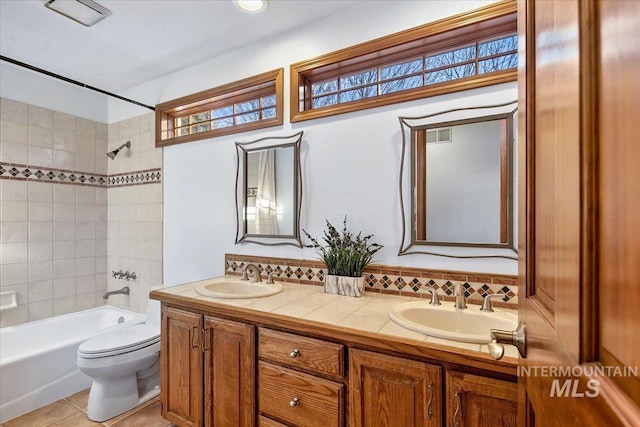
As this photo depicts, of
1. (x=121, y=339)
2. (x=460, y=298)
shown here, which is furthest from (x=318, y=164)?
(x=121, y=339)

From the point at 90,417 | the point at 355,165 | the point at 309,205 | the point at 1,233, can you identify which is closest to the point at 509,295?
the point at 355,165

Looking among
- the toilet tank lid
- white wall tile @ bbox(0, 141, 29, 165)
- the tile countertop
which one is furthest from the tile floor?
white wall tile @ bbox(0, 141, 29, 165)

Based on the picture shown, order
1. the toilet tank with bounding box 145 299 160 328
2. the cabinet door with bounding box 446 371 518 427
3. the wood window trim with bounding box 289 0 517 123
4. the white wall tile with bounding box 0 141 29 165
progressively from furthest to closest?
the white wall tile with bounding box 0 141 29 165
the toilet tank with bounding box 145 299 160 328
the wood window trim with bounding box 289 0 517 123
the cabinet door with bounding box 446 371 518 427

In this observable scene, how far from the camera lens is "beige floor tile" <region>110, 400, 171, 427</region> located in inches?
79.3

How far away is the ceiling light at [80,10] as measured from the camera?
1822 mm

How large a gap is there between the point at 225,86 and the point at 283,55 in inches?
21.6

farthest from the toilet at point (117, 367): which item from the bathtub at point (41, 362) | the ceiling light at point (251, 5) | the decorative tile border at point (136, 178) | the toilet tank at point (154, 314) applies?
the ceiling light at point (251, 5)

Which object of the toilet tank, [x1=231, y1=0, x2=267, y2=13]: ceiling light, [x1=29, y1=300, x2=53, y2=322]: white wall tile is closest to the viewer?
[x1=231, y1=0, x2=267, y2=13]: ceiling light

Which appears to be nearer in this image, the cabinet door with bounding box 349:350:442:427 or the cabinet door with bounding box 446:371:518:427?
the cabinet door with bounding box 446:371:518:427

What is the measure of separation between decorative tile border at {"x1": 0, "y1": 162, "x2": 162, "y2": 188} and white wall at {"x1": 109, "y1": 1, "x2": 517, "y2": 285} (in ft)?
1.13

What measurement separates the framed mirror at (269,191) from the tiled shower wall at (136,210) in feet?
3.23

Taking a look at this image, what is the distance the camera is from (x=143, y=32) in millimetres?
2135

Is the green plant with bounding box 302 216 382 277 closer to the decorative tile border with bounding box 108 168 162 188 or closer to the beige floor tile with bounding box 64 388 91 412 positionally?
the decorative tile border with bounding box 108 168 162 188

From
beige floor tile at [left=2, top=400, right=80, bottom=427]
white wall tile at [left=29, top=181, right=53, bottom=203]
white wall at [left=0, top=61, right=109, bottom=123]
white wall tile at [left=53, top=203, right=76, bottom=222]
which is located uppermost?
white wall at [left=0, top=61, right=109, bottom=123]
